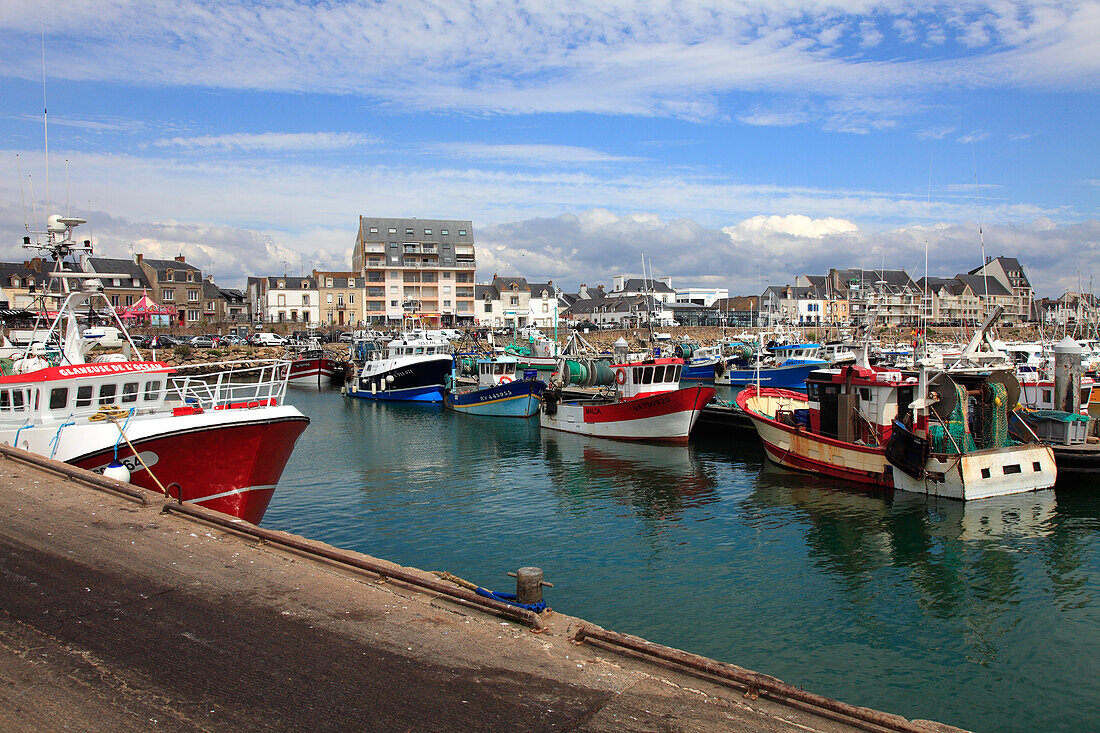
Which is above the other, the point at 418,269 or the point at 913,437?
the point at 418,269

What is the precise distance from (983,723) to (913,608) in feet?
12.5

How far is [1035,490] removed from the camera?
20.7 m

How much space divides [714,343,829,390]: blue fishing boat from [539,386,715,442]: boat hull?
16.1 m

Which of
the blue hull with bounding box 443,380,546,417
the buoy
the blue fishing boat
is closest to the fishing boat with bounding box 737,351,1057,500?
the blue hull with bounding box 443,380,546,417

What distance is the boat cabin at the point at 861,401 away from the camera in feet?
73.7

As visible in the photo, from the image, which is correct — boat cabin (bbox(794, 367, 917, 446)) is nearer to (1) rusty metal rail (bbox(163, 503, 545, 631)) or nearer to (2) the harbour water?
(2) the harbour water

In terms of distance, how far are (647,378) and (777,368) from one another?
1925 cm

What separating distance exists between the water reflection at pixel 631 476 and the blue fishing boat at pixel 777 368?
18410 millimetres

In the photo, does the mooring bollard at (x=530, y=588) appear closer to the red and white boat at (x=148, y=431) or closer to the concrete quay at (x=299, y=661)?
the concrete quay at (x=299, y=661)

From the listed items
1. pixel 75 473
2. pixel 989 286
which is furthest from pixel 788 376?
pixel 989 286

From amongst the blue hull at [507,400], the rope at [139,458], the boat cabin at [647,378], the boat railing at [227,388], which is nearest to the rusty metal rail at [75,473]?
the rope at [139,458]

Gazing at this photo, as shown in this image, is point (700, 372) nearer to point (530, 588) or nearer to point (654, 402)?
point (654, 402)

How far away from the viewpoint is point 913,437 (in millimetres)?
20719

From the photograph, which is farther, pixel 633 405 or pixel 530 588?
pixel 633 405
